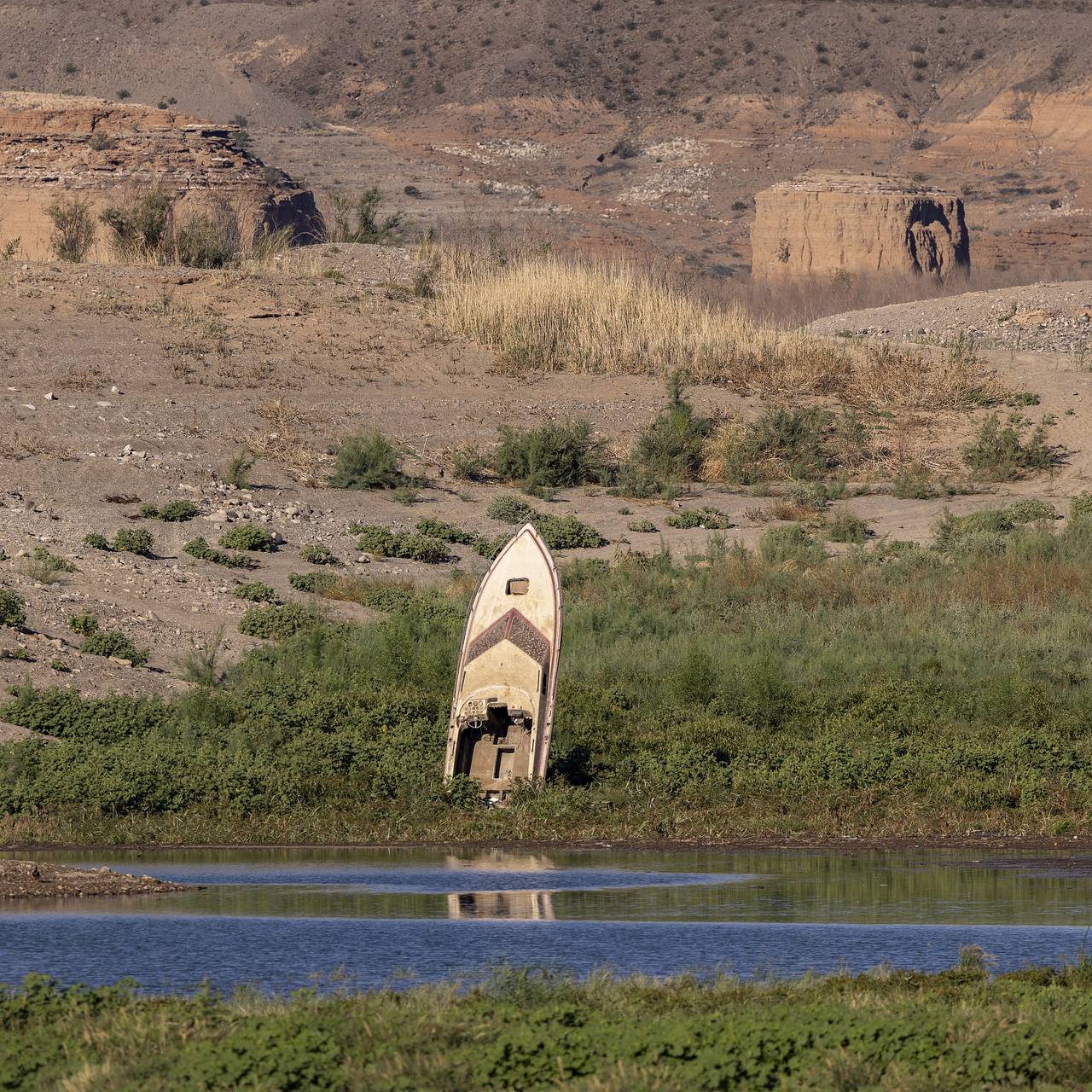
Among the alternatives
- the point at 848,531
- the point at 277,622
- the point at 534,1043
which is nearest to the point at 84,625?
the point at 277,622

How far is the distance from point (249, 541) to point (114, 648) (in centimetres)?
573

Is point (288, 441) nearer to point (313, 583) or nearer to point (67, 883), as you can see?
point (313, 583)

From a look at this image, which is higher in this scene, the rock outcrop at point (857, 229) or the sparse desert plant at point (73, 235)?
the rock outcrop at point (857, 229)

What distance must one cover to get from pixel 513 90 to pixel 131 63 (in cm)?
2063

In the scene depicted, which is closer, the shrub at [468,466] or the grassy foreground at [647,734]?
the grassy foreground at [647,734]

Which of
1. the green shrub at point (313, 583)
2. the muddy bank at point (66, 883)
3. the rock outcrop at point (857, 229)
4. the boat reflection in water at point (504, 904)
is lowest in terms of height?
the muddy bank at point (66, 883)

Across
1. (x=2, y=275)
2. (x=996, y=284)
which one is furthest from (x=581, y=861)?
(x=996, y=284)

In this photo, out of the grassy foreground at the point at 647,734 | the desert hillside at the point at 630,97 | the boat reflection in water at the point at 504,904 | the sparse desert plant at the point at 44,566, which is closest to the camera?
the boat reflection in water at the point at 504,904

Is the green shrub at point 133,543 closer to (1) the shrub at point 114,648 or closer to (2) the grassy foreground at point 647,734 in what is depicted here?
(2) the grassy foreground at point 647,734

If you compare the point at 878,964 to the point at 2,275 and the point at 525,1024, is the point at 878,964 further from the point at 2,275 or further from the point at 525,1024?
the point at 2,275

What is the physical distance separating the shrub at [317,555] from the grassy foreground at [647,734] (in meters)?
2.60

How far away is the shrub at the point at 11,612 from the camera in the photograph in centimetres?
1855

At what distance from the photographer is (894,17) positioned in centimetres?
10838

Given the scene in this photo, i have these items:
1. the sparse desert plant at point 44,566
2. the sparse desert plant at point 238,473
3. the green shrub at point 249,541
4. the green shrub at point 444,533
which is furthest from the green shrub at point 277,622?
the sparse desert plant at point 238,473
